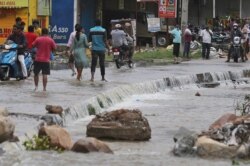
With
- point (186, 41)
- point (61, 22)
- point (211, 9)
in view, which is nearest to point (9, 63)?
point (186, 41)

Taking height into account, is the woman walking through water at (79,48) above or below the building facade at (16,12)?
below

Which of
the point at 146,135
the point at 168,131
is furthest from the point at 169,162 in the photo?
the point at 168,131

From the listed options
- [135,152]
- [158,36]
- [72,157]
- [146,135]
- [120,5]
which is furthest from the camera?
[120,5]

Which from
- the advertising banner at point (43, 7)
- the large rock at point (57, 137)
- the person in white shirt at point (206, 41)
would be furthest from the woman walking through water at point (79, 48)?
the advertising banner at point (43, 7)

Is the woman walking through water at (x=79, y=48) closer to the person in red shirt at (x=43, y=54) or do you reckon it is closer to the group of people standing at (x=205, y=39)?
the person in red shirt at (x=43, y=54)

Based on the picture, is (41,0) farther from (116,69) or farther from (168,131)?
(168,131)

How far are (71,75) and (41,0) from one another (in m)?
15.3

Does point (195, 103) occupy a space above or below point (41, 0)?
below

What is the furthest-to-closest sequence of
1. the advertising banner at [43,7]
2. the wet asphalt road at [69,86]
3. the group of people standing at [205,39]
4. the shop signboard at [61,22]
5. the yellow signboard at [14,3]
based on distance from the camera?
1. the shop signboard at [61,22]
2. the advertising banner at [43,7]
3. the yellow signboard at [14,3]
4. the group of people standing at [205,39]
5. the wet asphalt road at [69,86]

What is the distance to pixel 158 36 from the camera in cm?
4266

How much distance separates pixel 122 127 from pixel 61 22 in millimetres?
26979

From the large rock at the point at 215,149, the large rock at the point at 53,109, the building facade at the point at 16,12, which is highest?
the building facade at the point at 16,12

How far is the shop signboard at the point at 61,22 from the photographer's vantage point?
36531 millimetres

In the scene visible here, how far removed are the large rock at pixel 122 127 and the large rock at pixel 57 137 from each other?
4.43ft
